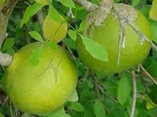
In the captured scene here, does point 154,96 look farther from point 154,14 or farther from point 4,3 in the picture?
point 4,3

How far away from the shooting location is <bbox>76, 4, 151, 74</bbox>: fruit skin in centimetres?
125

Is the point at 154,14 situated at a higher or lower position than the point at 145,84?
higher

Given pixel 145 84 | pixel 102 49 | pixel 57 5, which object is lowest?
pixel 145 84

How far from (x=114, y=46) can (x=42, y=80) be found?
7.5 inches

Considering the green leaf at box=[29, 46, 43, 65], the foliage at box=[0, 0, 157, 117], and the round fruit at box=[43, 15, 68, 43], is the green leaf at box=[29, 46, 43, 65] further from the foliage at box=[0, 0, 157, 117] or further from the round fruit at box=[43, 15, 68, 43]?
the round fruit at box=[43, 15, 68, 43]

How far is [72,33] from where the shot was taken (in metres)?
1.21

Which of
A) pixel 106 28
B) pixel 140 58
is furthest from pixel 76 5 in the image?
pixel 140 58

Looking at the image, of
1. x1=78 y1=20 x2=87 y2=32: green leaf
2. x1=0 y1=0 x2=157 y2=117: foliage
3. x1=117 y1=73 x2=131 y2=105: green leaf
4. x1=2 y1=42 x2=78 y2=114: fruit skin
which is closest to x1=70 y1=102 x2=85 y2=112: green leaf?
x1=0 y1=0 x2=157 y2=117: foliage

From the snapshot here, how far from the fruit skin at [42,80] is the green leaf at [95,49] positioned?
122 mm

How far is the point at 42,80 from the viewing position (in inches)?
49.9

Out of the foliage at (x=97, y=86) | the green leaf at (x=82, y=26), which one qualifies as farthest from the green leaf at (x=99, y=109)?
the green leaf at (x=82, y=26)

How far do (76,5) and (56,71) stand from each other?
17 centimetres

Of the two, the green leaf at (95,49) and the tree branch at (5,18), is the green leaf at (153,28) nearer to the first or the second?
the green leaf at (95,49)

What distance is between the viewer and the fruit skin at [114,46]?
125cm
